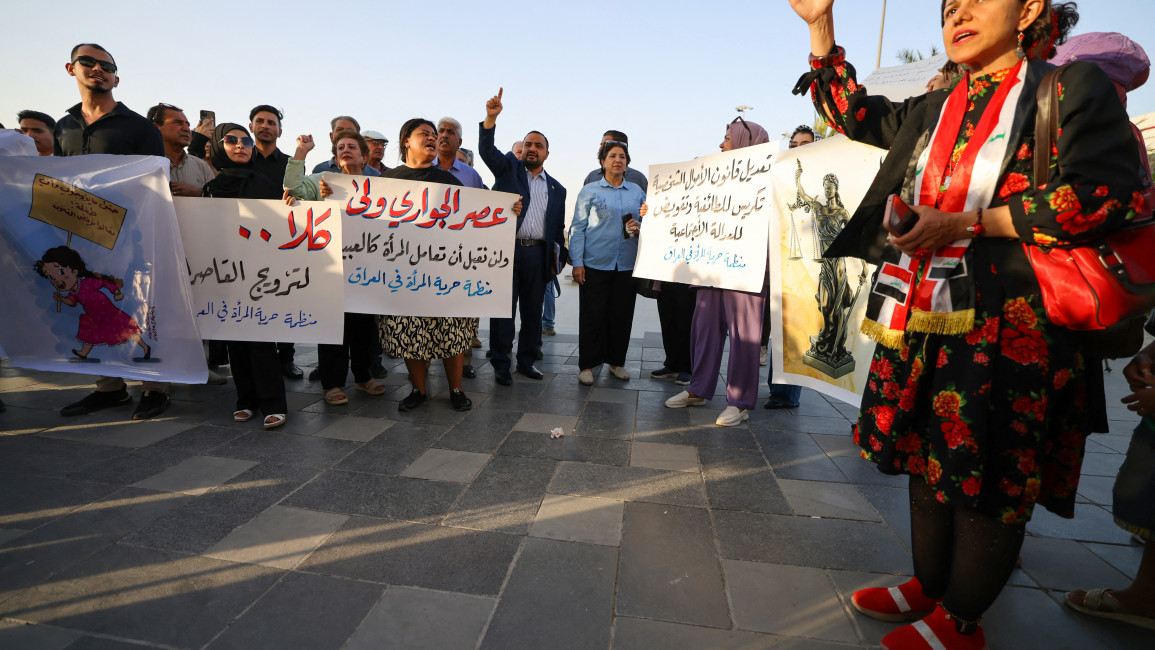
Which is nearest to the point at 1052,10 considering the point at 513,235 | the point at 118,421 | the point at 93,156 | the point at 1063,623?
the point at 1063,623

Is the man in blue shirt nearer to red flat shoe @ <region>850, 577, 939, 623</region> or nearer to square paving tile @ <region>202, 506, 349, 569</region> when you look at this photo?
square paving tile @ <region>202, 506, 349, 569</region>

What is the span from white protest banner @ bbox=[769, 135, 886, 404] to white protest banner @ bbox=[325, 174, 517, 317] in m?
1.99

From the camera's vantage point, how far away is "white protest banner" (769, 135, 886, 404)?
294 centimetres

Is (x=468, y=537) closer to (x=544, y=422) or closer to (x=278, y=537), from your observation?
(x=278, y=537)

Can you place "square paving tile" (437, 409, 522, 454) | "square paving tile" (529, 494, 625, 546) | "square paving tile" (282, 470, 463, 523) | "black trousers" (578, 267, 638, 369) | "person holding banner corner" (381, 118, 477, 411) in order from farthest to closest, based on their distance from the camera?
"black trousers" (578, 267, 638, 369) < "person holding banner corner" (381, 118, 477, 411) < "square paving tile" (437, 409, 522, 454) < "square paving tile" (282, 470, 463, 523) < "square paving tile" (529, 494, 625, 546)

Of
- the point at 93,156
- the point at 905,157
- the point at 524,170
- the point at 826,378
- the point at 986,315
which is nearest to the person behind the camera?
the point at 986,315

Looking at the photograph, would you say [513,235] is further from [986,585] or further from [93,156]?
[986,585]

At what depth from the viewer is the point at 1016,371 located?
1403mm

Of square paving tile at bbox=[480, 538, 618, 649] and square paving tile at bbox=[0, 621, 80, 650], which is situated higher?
square paving tile at bbox=[480, 538, 618, 649]

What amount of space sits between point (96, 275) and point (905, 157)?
14.4ft

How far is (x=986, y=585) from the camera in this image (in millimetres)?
1514

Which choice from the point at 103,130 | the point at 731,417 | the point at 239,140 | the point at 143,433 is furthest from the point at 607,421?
the point at 103,130

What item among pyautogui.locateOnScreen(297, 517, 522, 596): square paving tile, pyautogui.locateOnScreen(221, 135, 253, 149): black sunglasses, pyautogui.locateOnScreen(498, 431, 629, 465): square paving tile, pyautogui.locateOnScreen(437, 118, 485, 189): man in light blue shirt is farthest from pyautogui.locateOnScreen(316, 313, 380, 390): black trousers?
pyautogui.locateOnScreen(297, 517, 522, 596): square paving tile

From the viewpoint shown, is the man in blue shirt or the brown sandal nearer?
the brown sandal
